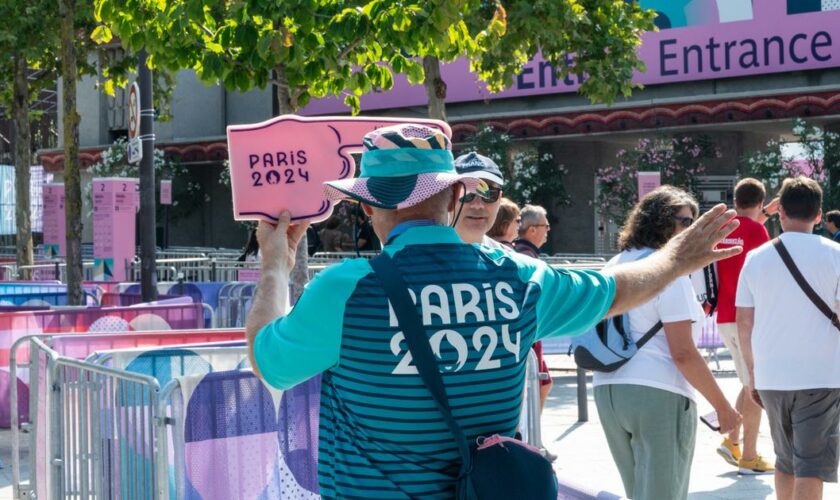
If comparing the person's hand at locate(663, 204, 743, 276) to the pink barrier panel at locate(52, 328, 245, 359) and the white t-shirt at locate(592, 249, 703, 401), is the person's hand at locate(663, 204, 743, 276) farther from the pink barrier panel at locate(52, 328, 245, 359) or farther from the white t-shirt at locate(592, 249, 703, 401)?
the pink barrier panel at locate(52, 328, 245, 359)

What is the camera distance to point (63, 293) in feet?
48.4

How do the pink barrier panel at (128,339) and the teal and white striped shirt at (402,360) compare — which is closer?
the teal and white striped shirt at (402,360)

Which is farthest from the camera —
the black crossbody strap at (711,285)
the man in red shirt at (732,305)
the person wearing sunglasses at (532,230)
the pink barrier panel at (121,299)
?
the pink barrier panel at (121,299)

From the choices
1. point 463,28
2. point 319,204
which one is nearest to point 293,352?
point 319,204

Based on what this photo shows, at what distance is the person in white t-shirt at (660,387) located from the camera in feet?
16.2

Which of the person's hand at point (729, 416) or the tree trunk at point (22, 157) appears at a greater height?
the tree trunk at point (22, 157)

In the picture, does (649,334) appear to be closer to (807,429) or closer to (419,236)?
(807,429)

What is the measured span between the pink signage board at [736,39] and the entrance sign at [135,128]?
16.4 m

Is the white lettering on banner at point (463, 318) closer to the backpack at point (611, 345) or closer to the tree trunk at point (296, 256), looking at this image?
the backpack at point (611, 345)

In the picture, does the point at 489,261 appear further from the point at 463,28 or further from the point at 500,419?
the point at 463,28

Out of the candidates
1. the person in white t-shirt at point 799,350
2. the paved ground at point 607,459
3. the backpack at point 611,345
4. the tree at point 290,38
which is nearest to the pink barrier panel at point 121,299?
the tree at point 290,38

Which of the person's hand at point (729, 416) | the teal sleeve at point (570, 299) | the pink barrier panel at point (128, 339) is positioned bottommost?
the person's hand at point (729, 416)

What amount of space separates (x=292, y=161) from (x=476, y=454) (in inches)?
52.0

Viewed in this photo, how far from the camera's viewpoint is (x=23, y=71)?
21.8 meters
